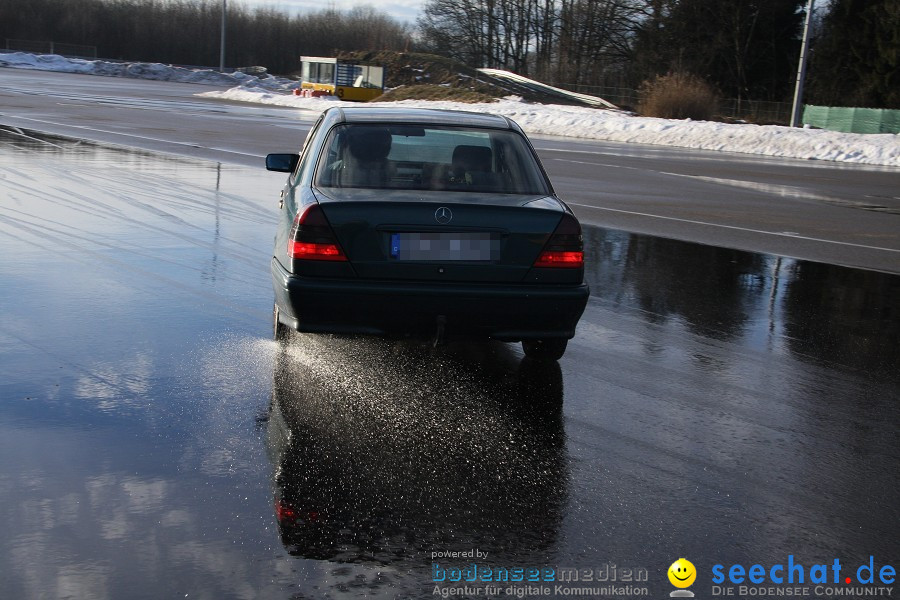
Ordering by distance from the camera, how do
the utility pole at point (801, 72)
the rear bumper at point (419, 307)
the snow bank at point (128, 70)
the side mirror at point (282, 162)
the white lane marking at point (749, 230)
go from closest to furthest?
1. the rear bumper at point (419, 307)
2. the side mirror at point (282, 162)
3. the white lane marking at point (749, 230)
4. the utility pole at point (801, 72)
5. the snow bank at point (128, 70)

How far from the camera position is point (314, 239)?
5176mm

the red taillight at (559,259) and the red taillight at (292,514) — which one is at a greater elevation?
the red taillight at (559,259)

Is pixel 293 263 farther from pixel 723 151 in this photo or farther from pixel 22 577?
pixel 723 151

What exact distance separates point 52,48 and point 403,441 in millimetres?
113572

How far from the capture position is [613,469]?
14.0 feet

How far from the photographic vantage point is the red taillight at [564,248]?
17.3 ft

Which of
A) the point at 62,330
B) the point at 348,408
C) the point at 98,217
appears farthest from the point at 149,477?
the point at 98,217

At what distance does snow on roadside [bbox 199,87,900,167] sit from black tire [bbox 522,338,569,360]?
24.6m

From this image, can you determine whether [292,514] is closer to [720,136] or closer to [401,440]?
[401,440]

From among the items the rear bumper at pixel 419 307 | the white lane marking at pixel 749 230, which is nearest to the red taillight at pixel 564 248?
the rear bumper at pixel 419 307

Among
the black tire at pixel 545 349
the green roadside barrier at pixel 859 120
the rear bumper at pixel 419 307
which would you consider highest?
the green roadside barrier at pixel 859 120

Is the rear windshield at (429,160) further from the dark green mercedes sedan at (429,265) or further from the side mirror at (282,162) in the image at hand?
the side mirror at (282,162)

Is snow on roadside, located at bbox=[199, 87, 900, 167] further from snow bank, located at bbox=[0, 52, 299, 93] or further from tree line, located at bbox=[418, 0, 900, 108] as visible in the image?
snow bank, located at bbox=[0, 52, 299, 93]

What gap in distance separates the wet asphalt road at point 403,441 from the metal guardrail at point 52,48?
108974 mm
